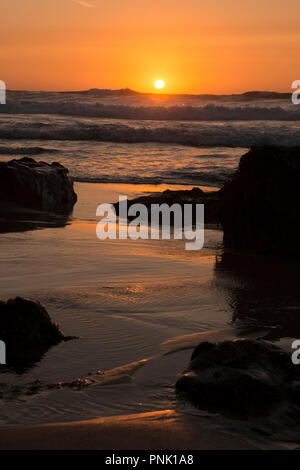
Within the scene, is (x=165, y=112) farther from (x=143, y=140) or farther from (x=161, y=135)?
(x=143, y=140)

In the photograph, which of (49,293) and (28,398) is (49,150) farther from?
(28,398)

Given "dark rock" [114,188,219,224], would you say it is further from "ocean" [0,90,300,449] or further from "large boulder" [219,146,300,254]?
"large boulder" [219,146,300,254]

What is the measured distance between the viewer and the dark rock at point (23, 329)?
3047 mm

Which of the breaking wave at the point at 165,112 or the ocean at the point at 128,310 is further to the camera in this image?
the breaking wave at the point at 165,112

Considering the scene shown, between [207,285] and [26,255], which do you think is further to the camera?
[26,255]

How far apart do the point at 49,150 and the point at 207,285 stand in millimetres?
13414

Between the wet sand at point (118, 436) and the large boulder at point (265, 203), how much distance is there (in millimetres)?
3790

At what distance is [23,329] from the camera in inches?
122

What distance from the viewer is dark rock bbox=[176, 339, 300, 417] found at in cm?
247

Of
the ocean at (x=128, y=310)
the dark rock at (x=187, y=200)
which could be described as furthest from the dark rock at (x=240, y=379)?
the dark rock at (x=187, y=200)

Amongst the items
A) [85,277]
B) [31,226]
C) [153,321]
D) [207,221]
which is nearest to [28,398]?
[153,321]

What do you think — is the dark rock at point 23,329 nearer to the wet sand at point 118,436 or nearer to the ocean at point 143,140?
the wet sand at point 118,436

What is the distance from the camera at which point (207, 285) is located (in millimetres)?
4633

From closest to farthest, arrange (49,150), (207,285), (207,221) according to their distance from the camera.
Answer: (207,285) < (207,221) < (49,150)
